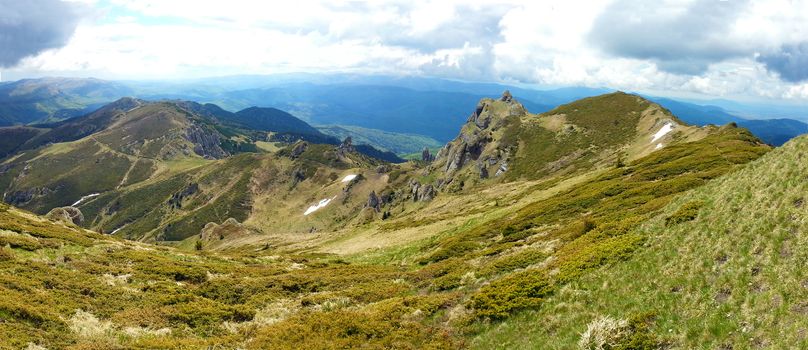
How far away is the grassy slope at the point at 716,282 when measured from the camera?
14.5m

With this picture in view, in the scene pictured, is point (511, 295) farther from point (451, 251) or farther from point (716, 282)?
point (451, 251)

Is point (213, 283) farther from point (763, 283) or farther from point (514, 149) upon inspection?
point (514, 149)

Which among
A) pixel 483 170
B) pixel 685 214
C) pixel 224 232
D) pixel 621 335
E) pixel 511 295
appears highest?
pixel 685 214

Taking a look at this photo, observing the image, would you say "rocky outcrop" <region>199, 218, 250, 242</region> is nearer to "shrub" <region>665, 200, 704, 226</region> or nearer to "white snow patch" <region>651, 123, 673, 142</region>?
"white snow patch" <region>651, 123, 673, 142</region>

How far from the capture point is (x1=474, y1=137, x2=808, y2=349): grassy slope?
14.5 metres

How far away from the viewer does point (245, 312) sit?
27.1 m

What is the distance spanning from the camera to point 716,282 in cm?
1742

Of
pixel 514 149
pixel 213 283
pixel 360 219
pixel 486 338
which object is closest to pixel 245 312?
pixel 213 283

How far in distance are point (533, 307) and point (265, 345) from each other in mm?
13654

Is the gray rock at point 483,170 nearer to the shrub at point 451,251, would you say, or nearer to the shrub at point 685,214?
the shrub at point 451,251

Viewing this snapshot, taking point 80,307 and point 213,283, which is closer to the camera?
point 80,307

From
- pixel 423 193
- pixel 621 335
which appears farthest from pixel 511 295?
pixel 423 193

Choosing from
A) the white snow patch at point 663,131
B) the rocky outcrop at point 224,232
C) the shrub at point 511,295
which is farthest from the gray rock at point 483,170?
the shrub at point 511,295

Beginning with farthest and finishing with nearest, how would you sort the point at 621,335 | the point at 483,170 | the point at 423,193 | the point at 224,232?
the point at 423,193 → the point at 483,170 → the point at 224,232 → the point at 621,335
